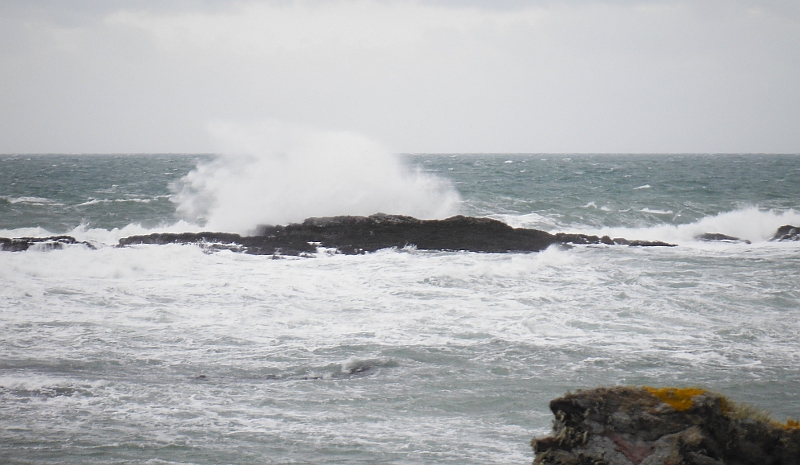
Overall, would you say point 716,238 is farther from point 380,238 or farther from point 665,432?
point 665,432

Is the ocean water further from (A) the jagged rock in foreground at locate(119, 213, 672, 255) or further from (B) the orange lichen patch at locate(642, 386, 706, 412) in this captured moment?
(B) the orange lichen patch at locate(642, 386, 706, 412)

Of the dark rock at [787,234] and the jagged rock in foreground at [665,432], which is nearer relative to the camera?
the jagged rock in foreground at [665,432]

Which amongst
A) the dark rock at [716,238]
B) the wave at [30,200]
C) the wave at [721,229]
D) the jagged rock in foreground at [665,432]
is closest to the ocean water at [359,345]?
the dark rock at [716,238]

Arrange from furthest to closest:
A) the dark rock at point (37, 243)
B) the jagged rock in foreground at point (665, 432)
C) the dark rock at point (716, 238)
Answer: the dark rock at point (716, 238) < the dark rock at point (37, 243) < the jagged rock in foreground at point (665, 432)

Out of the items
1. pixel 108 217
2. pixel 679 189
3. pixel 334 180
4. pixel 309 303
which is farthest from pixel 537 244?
pixel 679 189

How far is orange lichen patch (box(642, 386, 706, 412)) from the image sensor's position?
373cm

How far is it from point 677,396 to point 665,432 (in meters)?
0.21

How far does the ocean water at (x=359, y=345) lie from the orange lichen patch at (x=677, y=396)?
204 cm

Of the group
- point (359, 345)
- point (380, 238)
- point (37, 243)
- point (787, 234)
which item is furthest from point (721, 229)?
point (37, 243)

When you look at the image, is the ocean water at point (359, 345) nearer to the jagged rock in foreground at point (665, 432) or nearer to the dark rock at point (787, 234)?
the dark rock at point (787, 234)

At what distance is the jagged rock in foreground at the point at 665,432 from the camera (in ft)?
12.1

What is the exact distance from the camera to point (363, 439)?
5984mm

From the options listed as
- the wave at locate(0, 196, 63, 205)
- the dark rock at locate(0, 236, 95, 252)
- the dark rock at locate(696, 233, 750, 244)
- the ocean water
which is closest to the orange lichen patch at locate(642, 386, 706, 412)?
the ocean water

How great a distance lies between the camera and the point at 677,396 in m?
3.79
